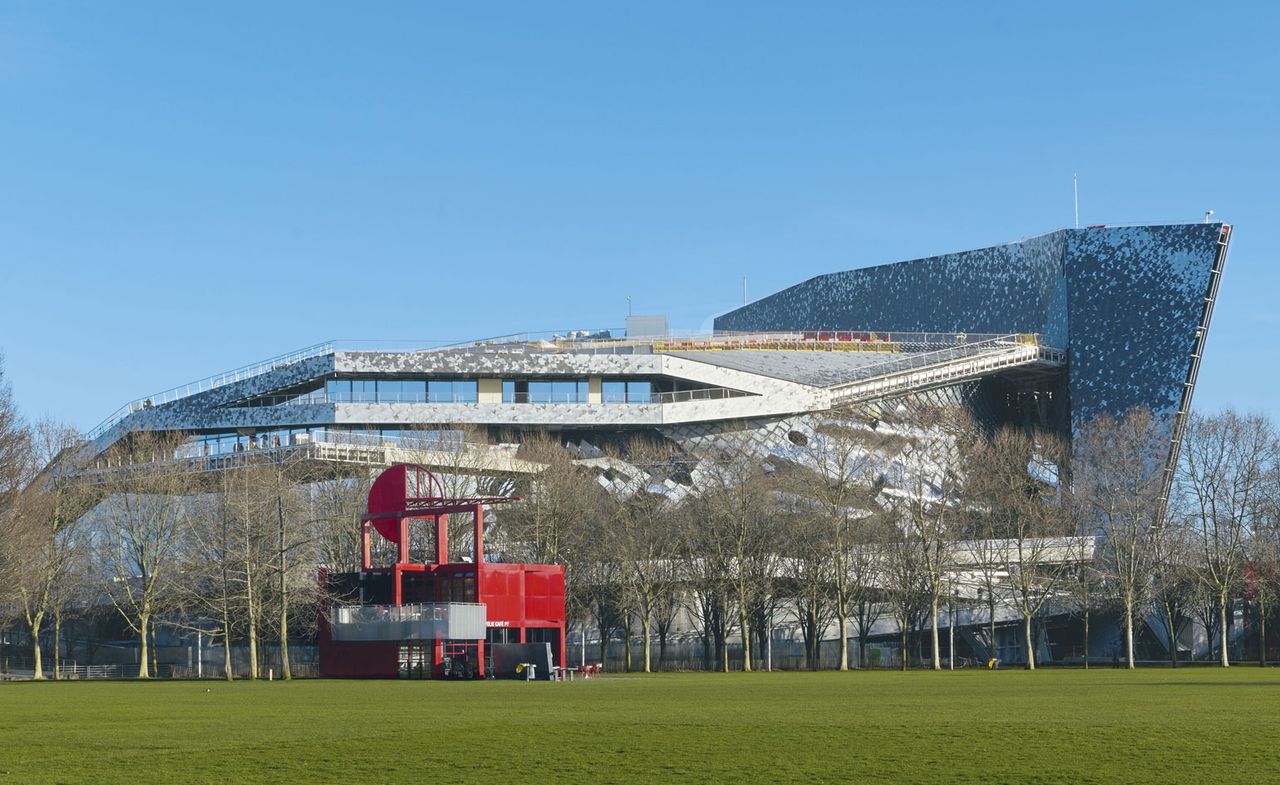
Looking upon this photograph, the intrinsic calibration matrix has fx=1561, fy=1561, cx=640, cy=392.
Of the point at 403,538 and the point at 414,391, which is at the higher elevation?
the point at 414,391

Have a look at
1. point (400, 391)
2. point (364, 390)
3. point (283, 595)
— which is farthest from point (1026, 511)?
point (364, 390)

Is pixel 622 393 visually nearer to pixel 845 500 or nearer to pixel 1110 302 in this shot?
pixel 845 500

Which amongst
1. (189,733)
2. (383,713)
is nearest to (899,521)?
(383,713)

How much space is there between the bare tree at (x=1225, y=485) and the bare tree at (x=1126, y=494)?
2177 millimetres

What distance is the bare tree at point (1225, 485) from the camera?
76438mm

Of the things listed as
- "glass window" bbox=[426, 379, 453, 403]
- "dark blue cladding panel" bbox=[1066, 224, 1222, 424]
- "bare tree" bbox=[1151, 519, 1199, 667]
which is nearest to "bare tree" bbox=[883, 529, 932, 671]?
"bare tree" bbox=[1151, 519, 1199, 667]

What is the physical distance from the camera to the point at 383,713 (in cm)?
3170

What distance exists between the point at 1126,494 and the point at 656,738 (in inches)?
2407

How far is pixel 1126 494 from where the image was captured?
8056cm

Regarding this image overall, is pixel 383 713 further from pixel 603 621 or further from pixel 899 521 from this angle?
pixel 899 521

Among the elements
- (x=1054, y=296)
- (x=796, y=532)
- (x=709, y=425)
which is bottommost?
(x=796, y=532)

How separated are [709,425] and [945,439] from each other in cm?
1473

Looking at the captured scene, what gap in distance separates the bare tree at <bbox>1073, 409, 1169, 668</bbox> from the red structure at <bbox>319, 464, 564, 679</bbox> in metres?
Answer: 28.8

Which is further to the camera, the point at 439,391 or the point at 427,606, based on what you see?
the point at 439,391
